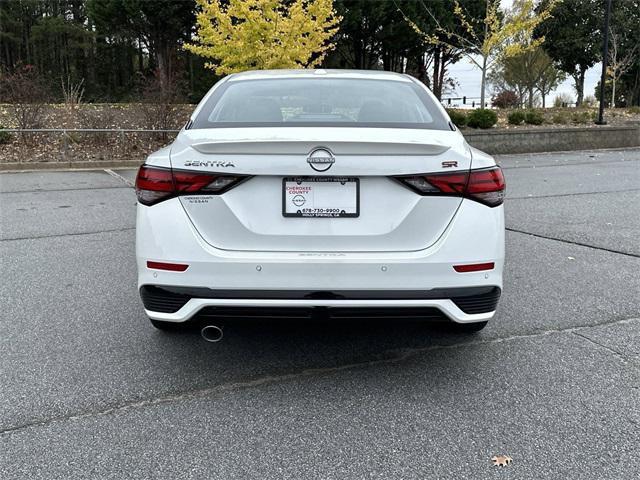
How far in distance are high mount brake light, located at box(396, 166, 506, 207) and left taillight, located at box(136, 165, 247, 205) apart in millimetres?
842

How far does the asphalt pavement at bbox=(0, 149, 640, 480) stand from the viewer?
2.40 meters

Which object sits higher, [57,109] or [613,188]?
[57,109]

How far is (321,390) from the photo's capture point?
300cm

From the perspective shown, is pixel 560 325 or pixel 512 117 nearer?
pixel 560 325

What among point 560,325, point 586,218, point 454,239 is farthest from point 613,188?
point 454,239

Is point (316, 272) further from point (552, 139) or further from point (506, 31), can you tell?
point (506, 31)

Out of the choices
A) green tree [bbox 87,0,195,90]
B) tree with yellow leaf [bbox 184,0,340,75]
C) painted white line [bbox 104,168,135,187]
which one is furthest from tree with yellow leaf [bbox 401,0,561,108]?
painted white line [bbox 104,168,135,187]

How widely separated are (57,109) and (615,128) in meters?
18.4

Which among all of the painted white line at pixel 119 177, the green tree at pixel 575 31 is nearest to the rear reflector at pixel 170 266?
the painted white line at pixel 119 177

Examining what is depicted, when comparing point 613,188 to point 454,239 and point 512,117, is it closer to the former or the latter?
point 454,239

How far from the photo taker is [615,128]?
65.2ft

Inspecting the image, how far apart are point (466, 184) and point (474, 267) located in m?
0.41

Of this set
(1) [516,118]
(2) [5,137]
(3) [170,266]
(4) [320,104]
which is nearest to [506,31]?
(1) [516,118]

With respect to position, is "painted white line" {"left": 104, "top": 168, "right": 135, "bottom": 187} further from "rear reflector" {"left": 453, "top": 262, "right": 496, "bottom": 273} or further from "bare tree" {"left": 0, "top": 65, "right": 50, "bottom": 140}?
"rear reflector" {"left": 453, "top": 262, "right": 496, "bottom": 273}
